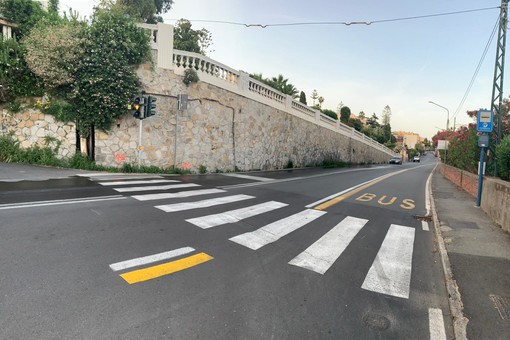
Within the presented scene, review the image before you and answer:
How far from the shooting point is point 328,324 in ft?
8.80

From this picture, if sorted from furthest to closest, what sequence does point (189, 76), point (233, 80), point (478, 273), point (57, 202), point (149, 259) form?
point (233, 80)
point (189, 76)
point (57, 202)
point (478, 273)
point (149, 259)

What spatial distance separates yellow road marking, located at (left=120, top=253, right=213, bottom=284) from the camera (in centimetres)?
329

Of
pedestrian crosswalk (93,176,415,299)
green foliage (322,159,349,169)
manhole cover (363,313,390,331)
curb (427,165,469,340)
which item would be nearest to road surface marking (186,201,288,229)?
pedestrian crosswalk (93,176,415,299)

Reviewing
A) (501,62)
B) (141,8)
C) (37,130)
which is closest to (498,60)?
(501,62)

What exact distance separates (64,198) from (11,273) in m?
4.37

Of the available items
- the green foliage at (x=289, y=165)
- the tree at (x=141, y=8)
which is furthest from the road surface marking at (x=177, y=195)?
Result: the tree at (x=141, y=8)

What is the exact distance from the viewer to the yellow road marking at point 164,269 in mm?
3286

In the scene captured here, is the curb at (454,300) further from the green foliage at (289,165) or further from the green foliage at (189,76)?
the green foliage at (289,165)

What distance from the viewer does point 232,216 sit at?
6.29 metres

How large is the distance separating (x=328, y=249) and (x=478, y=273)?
213 cm

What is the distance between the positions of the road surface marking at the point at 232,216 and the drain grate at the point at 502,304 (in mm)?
4227

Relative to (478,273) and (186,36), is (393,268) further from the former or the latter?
(186,36)

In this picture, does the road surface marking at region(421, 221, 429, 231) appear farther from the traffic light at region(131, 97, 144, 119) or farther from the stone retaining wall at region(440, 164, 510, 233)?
the traffic light at region(131, 97, 144, 119)

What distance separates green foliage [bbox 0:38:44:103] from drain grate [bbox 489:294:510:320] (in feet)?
54.9
